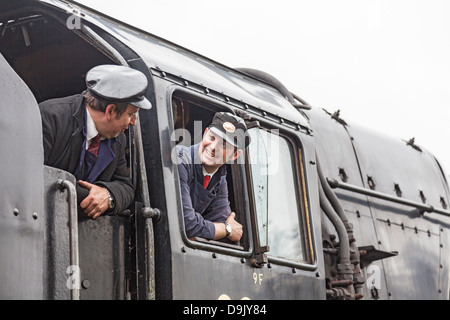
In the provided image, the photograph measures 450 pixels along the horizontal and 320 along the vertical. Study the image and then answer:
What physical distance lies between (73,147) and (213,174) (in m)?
0.97

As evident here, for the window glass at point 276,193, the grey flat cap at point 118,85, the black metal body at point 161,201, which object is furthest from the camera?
the window glass at point 276,193

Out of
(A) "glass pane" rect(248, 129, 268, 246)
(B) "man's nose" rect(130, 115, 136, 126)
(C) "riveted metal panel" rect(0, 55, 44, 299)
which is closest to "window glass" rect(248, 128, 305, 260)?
(A) "glass pane" rect(248, 129, 268, 246)

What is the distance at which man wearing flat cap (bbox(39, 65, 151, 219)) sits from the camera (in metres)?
3.94

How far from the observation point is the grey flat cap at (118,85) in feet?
12.9

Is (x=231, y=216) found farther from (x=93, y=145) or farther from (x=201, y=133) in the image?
(x=93, y=145)

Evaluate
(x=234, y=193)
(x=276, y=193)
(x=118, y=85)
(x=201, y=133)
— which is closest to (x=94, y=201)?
(x=118, y=85)

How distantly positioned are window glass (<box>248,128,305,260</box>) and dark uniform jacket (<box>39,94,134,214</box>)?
1.01 metres

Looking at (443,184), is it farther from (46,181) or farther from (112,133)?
(46,181)

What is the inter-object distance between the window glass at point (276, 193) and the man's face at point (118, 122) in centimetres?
101

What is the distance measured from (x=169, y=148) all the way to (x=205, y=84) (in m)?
0.60

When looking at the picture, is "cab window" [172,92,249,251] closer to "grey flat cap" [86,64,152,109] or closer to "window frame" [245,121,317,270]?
"window frame" [245,121,317,270]

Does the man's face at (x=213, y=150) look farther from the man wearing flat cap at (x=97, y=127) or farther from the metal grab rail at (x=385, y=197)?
the metal grab rail at (x=385, y=197)

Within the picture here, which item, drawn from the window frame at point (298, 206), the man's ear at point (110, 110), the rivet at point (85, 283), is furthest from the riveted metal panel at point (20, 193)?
the window frame at point (298, 206)

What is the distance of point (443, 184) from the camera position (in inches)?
325
